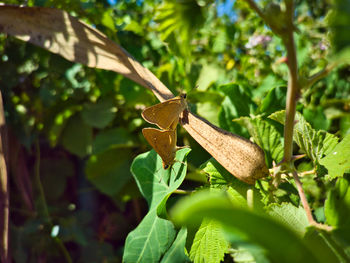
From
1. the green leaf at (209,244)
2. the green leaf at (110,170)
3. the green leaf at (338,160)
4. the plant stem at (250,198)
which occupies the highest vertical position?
the green leaf at (338,160)

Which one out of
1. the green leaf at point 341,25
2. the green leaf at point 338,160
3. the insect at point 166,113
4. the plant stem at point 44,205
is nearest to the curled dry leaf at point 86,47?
the insect at point 166,113

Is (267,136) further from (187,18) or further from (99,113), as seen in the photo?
(99,113)

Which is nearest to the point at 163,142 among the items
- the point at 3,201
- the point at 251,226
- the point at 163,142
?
the point at 163,142

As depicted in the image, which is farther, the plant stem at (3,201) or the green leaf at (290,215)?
the plant stem at (3,201)

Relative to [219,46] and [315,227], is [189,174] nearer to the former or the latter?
[315,227]

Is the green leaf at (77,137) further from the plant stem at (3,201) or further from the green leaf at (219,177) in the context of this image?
the green leaf at (219,177)
